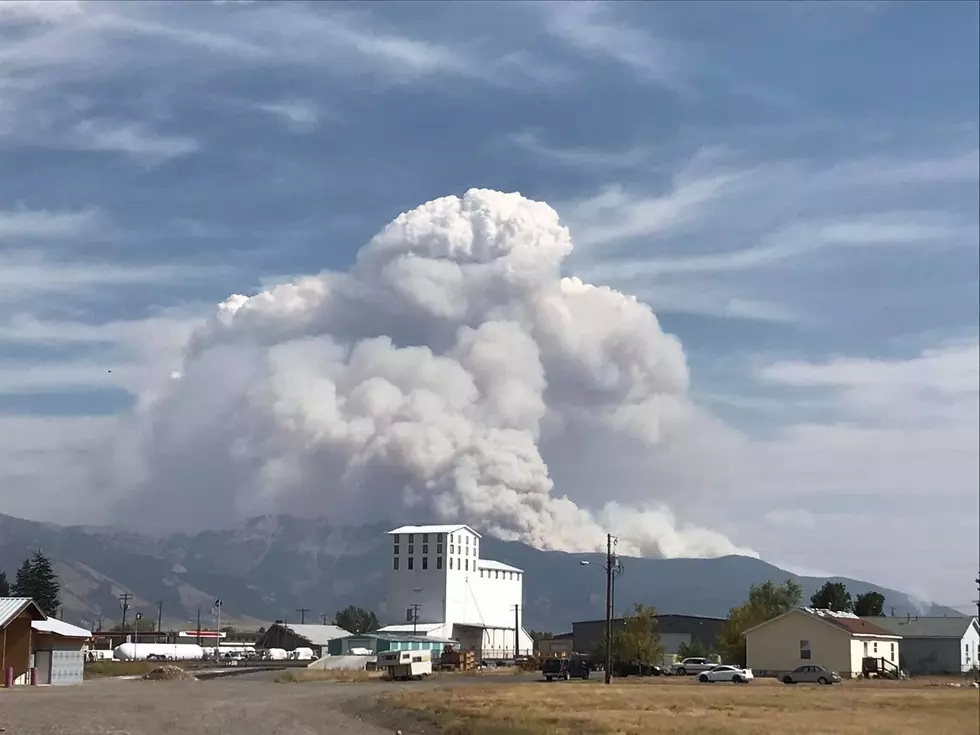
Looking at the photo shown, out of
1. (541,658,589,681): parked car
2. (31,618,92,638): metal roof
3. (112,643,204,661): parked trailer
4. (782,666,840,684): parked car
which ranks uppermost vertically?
(31,618,92,638): metal roof

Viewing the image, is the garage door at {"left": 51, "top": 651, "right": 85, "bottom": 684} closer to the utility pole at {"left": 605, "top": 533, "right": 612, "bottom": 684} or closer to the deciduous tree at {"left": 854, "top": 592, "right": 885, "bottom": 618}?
the utility pole at {"left": 605, "top": 533, "right": 612, "bottom": 684}

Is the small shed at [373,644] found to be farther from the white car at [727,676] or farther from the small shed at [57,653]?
the small shed at [57,653]

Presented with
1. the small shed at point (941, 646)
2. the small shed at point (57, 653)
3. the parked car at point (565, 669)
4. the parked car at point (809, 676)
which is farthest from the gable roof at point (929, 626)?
the small shed at point (57, 653)

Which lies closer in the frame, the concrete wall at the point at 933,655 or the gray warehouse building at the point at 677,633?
the concrete wall at the point at 933,655

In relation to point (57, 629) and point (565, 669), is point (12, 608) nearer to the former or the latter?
point (57, 629)

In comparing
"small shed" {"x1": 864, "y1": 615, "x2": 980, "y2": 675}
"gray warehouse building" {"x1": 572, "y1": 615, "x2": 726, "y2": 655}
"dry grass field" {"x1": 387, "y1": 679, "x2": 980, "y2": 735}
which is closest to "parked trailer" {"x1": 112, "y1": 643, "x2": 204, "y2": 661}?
"gray warehouse building" {"x1": 572, "y1": 615, "x2": 726, "y2": 655}

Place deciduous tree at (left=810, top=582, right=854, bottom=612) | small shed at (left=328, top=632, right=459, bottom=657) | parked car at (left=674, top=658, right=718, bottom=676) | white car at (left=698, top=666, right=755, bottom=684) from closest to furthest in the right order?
white car at (left=698, top=666, right=755, bottom=684), parked car at (left=674, top=658, right=718, bottom=676), deciduous tree at (left=810, top=582, right=854, bottom=612), small shed at (left=328, top=632, right=459, bottom=657)

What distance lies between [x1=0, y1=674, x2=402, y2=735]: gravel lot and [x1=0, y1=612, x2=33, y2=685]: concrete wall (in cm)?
405

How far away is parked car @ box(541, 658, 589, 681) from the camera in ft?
359

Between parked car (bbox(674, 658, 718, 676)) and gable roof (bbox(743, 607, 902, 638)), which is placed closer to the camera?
gable roof (bbox(743, 607, 902, 638))

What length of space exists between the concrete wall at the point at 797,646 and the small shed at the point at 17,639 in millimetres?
67571

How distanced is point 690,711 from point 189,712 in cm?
2279

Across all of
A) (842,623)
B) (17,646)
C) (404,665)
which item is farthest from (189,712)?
(842,623)

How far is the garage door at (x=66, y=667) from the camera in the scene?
91562 millimetres
